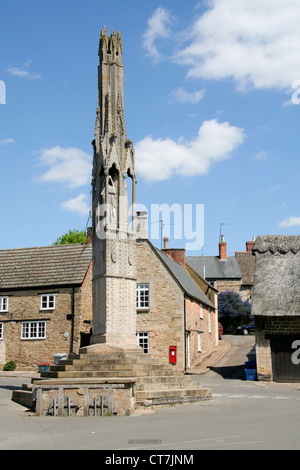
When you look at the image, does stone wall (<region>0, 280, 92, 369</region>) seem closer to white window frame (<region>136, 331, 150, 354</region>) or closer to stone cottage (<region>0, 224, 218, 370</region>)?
stone cottage (<region>0, 224, 218, 370</region>)

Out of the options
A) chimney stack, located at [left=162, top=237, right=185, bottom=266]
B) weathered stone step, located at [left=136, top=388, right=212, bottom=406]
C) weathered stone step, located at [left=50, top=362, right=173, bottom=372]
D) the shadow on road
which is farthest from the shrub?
weathered stone step, located at [left=136, top=388, right=212, bottom=406]

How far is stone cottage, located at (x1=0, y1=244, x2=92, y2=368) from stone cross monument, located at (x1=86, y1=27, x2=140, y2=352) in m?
14.2

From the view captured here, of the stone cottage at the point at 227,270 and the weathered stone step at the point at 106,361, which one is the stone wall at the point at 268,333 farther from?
the stone cottage at the point at 227,270

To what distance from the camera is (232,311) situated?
168 ft

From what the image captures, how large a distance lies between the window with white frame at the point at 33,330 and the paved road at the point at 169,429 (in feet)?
54.4

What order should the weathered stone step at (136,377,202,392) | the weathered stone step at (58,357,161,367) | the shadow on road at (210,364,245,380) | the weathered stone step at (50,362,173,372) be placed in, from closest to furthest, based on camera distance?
the weathered stone step at (136,377,202,392) < the weathered stone step at (50,362,173,372) < the weathered stone step at (58,357,161,367) < the shadow on road at (210,364,245,380)

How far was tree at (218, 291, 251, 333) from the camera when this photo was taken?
51.5 m

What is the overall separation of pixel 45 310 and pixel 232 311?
A: 25312 mm

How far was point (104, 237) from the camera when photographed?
53.8 feet

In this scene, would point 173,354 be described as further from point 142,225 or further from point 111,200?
point 111,200

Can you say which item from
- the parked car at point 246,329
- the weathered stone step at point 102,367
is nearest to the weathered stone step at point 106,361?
the weathered stone step at point 102,367

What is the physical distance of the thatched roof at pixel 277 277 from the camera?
24.0m

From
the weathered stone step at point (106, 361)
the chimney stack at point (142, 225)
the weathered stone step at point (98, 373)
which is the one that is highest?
the chimney stack at point (142, 225)

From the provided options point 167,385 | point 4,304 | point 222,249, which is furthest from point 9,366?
point 222,249
